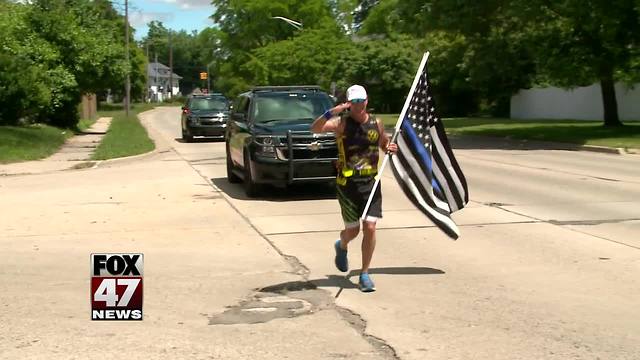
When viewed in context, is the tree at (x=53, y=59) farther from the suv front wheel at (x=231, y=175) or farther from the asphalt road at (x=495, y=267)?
the asphalt road at (x=495, y=267)

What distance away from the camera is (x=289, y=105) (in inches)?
545

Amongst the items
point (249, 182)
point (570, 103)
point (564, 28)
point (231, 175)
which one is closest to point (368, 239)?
point (249, 182)

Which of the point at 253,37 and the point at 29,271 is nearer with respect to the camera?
the point at 29,271

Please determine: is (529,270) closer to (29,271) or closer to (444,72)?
(29,271)

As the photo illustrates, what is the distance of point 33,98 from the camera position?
83.7ft

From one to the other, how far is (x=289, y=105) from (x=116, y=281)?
938 centimetres

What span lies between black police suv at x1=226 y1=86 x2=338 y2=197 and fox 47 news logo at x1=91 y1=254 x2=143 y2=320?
286 inches

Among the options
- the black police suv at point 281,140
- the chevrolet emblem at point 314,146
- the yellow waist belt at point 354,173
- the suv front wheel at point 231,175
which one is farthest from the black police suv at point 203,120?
the yellow waist belt at point 354,173

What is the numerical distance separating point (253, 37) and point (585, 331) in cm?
7183

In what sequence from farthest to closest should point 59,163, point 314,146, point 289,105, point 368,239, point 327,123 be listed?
point 59,163 < point 289,105 < point 314,146 < point 327,123 < point 368,239

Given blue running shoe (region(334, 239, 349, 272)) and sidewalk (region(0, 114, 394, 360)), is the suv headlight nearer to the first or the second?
sidewalk (region(0, 114, 394, 360))

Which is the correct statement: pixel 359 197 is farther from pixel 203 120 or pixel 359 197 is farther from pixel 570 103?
pixel 570 103

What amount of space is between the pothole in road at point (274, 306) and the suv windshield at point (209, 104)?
23.5m

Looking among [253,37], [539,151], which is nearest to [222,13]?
[253,37]
